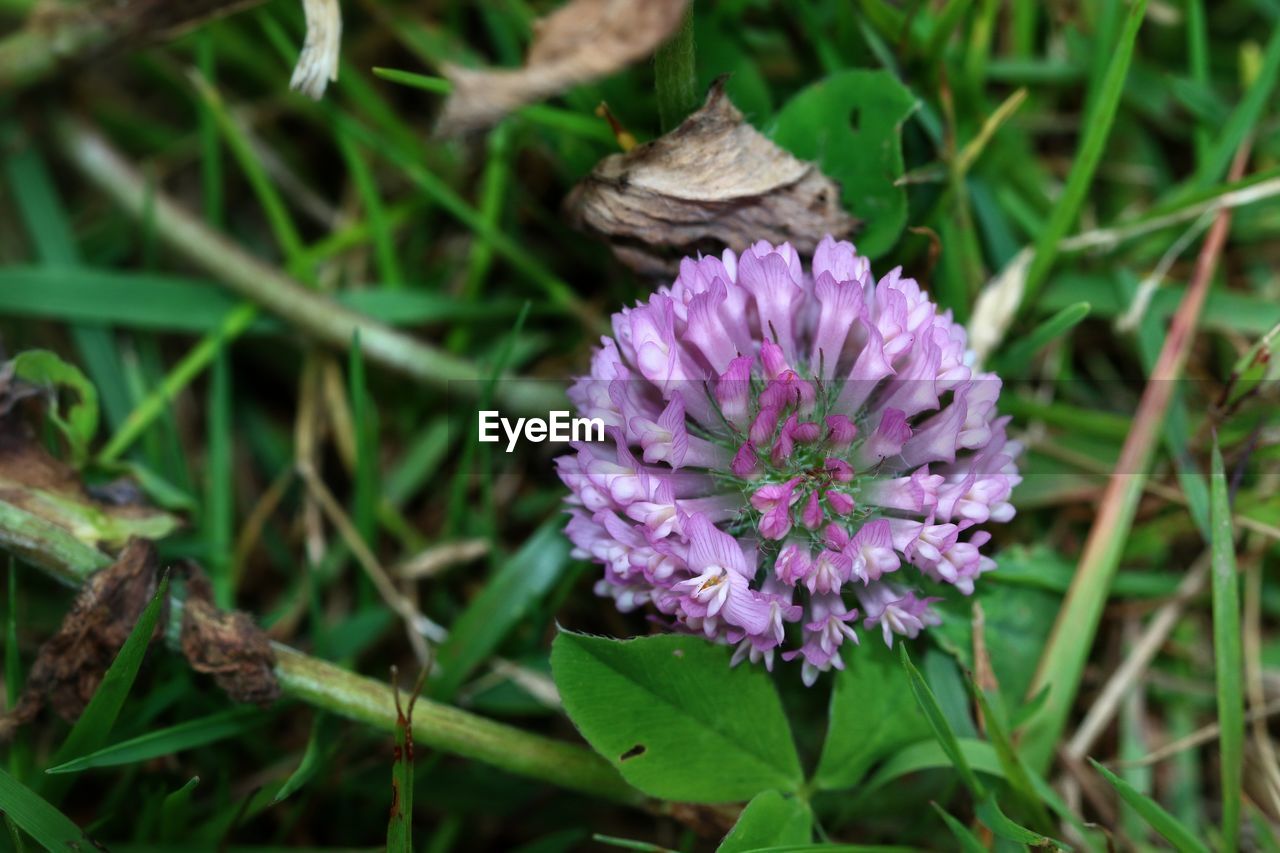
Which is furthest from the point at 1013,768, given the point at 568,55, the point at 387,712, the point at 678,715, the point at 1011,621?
the point at 568,55

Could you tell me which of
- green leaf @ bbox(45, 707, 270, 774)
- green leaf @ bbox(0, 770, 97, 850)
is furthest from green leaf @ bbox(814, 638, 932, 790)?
green leaf @ bbox(0, 770, 97, 850)

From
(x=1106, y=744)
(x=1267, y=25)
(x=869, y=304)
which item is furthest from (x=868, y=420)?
(x=1267, y=25)

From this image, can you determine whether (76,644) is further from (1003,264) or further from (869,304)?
(1003,264)

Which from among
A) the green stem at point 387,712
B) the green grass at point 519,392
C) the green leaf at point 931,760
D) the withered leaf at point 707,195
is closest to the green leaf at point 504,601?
the green grass at point 519,392

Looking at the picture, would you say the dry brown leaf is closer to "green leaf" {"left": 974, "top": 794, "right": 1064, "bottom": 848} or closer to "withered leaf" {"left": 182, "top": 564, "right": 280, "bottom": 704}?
"withered leaf" {"left": 182, "top": 564, "right": 280, "bottom": 704}

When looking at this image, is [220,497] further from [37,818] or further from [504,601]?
[37,818]

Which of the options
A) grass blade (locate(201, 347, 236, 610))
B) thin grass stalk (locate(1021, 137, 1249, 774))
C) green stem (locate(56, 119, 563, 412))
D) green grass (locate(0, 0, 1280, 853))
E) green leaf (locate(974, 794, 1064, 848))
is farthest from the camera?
green stem (locate(56, 119, 563, 412))

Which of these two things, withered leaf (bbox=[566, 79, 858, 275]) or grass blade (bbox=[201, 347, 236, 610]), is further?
grass blade (bbox=[201, 347, 236, 610])
